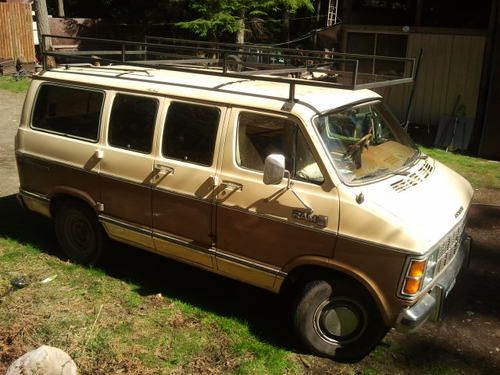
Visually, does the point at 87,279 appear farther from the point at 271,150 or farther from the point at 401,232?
the point at 401,232

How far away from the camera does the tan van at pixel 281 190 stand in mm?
3914

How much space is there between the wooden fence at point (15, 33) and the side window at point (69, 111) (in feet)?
53.2

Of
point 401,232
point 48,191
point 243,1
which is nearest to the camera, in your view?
point 401,232

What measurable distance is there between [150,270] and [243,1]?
620 inches

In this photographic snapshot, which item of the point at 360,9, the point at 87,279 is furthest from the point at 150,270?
the point at 360,9

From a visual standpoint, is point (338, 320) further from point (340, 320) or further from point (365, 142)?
point (365, 142)

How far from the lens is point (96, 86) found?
5387 millimetres

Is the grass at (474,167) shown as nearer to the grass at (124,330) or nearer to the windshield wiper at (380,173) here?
the windshield wiper at (380,173)

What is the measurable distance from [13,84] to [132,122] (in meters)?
14.5

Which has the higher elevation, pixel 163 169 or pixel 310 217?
pixel 163 169

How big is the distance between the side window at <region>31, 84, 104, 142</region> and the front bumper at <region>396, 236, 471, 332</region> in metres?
3.34

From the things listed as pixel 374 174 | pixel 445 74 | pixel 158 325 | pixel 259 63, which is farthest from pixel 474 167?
pixel 158 325

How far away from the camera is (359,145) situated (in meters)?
4.44

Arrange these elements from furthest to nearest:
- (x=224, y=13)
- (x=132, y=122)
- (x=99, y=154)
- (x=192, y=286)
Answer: (x=224, y=13), (x=192, y=286), (x=99, y=154), (x=132, y=122)
